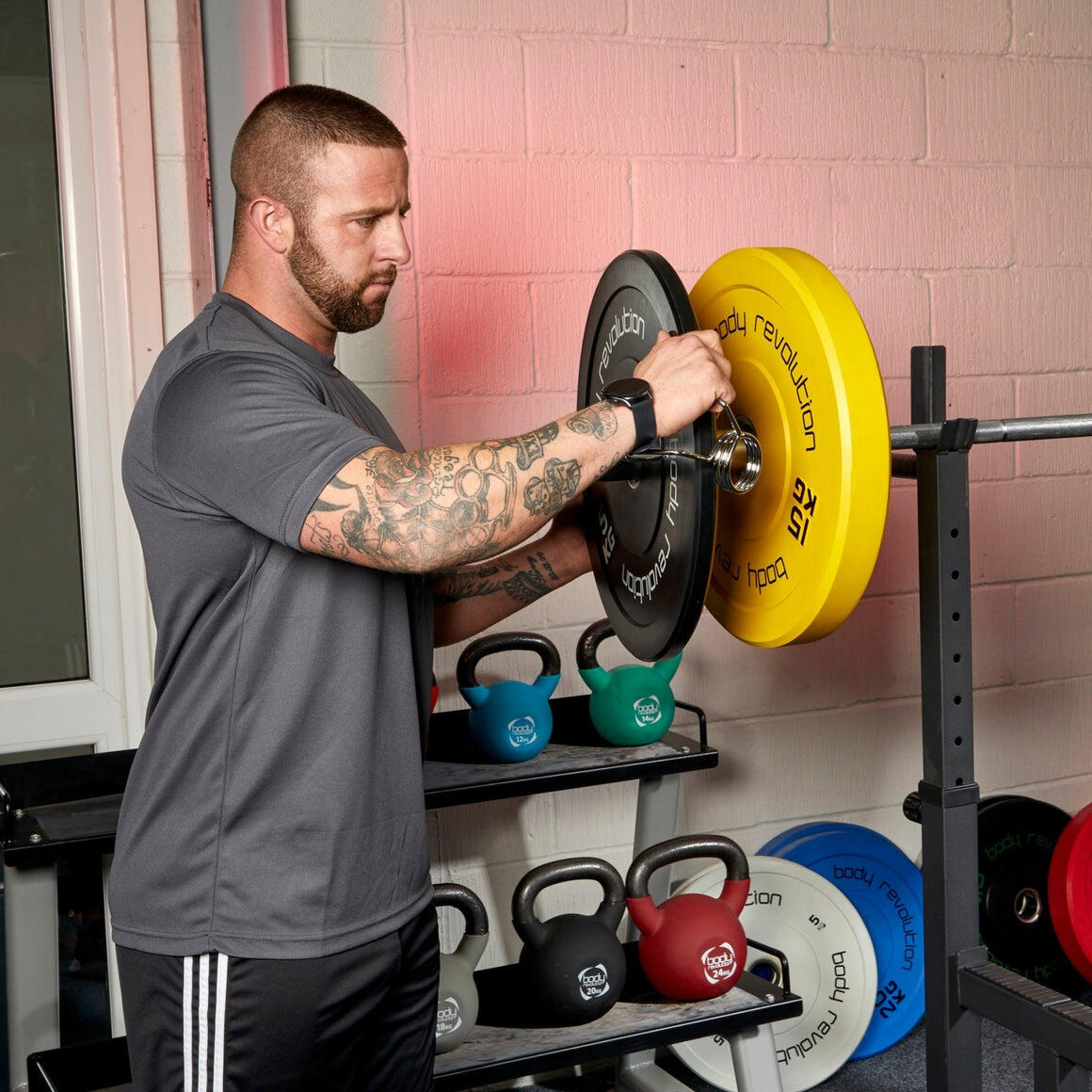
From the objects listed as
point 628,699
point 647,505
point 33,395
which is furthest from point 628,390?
point 33,395

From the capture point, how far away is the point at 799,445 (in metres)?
1.25

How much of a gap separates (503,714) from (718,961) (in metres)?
0.47

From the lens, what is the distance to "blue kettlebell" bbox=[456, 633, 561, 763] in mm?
1806

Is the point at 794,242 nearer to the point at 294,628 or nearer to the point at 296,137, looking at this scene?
the point at 296,137

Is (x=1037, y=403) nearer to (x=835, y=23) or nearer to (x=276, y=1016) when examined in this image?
(x=835, y=23)

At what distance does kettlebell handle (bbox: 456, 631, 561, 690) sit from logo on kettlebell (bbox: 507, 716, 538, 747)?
95 mm

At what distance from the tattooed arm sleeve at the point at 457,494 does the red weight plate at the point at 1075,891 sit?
147 cm

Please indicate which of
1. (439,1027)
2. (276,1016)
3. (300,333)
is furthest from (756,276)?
(439,1027)

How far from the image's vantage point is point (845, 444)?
117 centimetres

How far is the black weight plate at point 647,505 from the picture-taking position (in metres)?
1.19

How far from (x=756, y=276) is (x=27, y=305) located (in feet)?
4.19

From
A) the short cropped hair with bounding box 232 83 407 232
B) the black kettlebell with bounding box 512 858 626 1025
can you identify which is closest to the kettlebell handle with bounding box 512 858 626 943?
the black kettlebell with bounding box 512 858 626 1025

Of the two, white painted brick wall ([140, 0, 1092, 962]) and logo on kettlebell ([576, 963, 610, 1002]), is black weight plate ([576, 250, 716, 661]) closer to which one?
logo on kettlebell ([576, 963, 610, 1002])

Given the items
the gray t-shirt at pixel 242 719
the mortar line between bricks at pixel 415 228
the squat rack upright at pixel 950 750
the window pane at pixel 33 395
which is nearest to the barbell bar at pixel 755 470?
the squat rack upright at pixel 950 750
